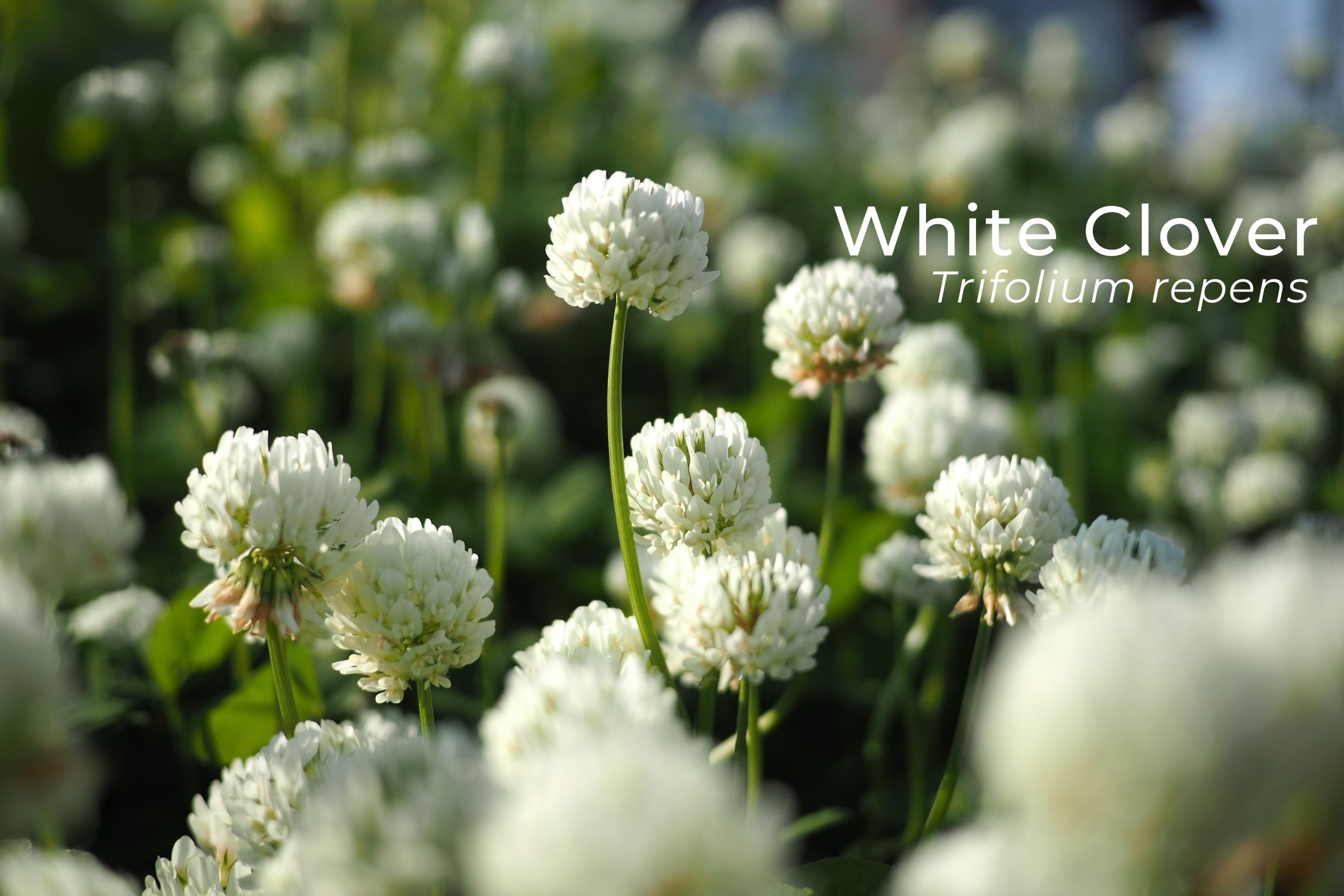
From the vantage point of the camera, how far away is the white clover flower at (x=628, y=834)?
1.77 ft

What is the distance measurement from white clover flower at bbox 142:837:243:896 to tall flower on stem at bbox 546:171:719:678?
48 centimetres

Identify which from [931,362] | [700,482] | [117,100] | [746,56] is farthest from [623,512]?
[746,56]

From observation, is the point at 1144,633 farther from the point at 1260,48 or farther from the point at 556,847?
the point at 1260,48

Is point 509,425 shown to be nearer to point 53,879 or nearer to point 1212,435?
point 53,879

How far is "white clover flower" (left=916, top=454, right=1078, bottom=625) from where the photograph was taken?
3.87ft

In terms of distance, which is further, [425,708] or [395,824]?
[425,708]

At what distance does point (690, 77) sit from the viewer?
24.7ft

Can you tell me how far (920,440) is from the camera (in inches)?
67.2

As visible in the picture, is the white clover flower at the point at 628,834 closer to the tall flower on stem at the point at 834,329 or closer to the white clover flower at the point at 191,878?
the white clover flower at the point at 191,878

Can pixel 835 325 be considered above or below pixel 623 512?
above

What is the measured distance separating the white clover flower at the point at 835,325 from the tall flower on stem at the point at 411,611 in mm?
561

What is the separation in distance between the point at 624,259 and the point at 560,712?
0.52 m

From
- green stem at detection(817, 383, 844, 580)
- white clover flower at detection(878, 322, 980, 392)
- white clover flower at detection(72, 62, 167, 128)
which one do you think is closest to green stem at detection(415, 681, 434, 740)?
green stem at detection(817, 383, 844, 580)

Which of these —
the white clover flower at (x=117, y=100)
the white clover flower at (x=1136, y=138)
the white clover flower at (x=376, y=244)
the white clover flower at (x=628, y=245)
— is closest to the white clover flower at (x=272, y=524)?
the white clover flower at (x=628, y=245)
